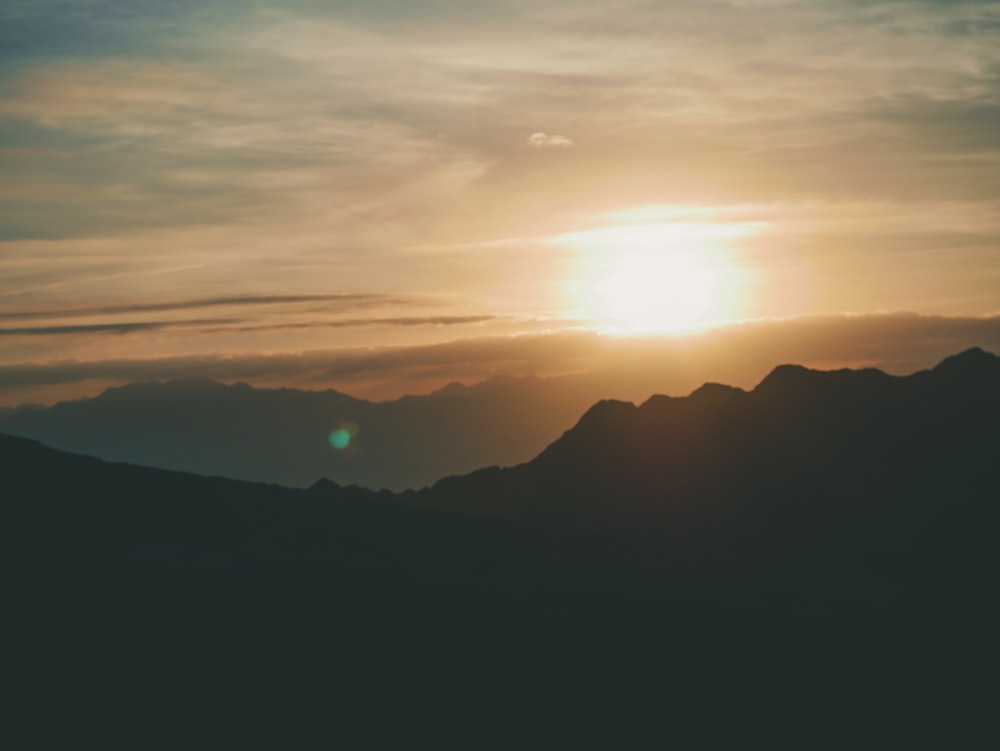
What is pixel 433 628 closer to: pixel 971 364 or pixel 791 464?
pixel 791 464

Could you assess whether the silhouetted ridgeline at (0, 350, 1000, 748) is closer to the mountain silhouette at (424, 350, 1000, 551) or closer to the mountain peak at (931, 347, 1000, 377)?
the mountain silhouette at (424, 350, 1000, 551)

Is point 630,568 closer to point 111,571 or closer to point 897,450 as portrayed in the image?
point 111,571

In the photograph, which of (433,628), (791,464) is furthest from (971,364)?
(433,628)

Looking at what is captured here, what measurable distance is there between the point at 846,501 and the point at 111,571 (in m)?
125

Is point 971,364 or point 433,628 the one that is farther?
point 971,364

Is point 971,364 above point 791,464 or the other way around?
above

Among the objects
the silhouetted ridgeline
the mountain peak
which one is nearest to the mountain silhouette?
the mountain peak

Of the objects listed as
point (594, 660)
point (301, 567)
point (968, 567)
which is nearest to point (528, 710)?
point (594, 660)

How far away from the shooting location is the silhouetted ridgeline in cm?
6338

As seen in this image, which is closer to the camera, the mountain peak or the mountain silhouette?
the mountain silhouette

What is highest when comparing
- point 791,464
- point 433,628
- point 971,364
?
point 971,364

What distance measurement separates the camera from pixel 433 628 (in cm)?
7994

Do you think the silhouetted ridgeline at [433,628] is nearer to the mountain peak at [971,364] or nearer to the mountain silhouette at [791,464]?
the mountain silhouette at [791,464]

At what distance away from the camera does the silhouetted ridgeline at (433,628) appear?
63375 mm
